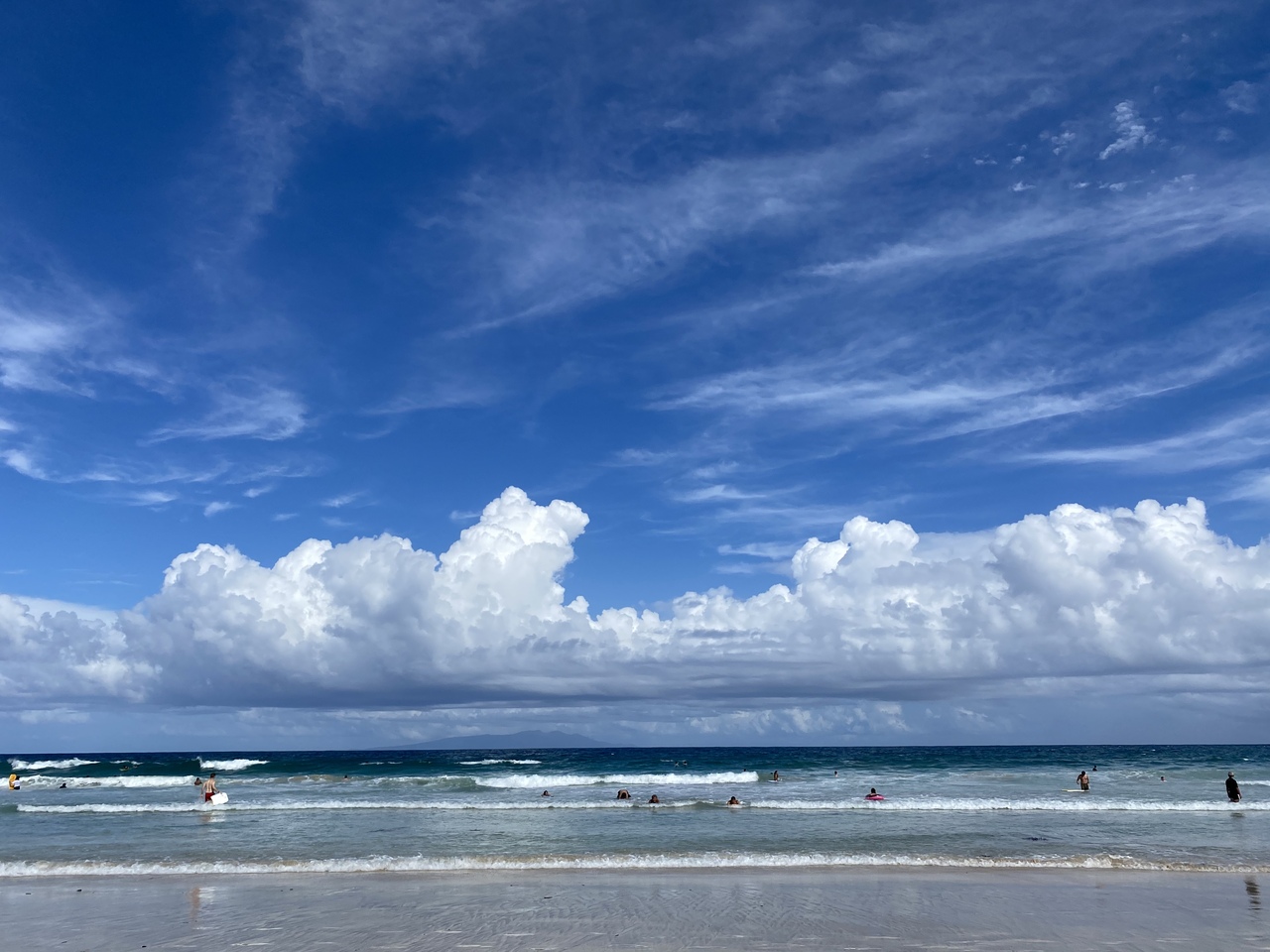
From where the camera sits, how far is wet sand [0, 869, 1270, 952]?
14.7 meters

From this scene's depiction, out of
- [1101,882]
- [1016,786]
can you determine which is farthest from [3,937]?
[1016,786]

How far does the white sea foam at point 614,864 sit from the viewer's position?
22.8 meters

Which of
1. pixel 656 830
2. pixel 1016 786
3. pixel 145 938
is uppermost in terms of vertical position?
pixel 145 938

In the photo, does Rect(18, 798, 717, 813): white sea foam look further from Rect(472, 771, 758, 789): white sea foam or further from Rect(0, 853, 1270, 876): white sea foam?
Rect(0, 853, 1270, 876): white sea foam

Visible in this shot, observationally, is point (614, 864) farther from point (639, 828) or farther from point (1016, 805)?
point (1016, 805)

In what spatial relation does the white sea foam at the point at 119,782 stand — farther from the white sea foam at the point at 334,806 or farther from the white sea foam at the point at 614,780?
the white sea foam at the point at 614,780

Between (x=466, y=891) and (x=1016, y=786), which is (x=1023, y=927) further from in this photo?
(x=1016, y=786)

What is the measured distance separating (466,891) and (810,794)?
32737 millimetres

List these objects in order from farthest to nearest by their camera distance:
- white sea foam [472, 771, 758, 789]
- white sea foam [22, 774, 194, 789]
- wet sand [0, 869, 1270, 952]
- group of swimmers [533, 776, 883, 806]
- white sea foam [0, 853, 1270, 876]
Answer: white sea foam [22, 774, 194, 789]
white sea foam [472, 771, 758, 789]
group of swimmers [533, 776, 883, 806]
white sea foam [0, 853, 1270, 876]
wet sand [0, 869, 1270, 952]

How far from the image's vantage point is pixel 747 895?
18531mm

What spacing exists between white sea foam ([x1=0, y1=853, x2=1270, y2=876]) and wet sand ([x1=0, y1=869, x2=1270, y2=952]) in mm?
969

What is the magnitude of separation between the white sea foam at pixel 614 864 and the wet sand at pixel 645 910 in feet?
3.18

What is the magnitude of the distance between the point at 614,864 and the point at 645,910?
654 centimetres

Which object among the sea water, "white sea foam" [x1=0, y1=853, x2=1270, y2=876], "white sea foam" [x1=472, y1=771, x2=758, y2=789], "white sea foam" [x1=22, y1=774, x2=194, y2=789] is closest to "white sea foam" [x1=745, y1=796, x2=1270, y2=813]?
the sea water
